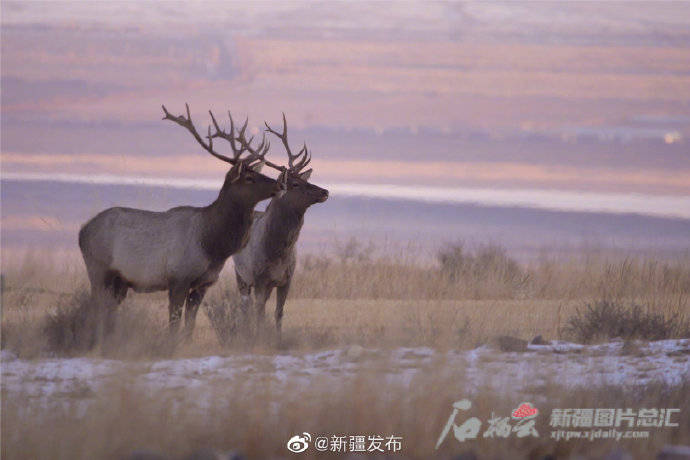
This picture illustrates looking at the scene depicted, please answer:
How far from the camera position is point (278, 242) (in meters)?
12.0

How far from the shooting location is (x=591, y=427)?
7.50 metres

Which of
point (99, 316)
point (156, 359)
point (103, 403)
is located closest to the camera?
point (103, 403)

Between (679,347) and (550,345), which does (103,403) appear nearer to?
(550,345)

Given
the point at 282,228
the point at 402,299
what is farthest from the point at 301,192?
Answer: the point at 402,299

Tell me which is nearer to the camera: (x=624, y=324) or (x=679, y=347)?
(x=679, y=347)

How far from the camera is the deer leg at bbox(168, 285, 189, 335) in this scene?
35.7ft

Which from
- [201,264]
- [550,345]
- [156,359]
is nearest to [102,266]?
[201,264]

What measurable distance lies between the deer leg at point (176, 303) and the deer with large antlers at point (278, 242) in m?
0.96

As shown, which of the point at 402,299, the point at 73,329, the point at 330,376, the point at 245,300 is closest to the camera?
the point at 330,376

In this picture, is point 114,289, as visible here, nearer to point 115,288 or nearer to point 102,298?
point 115,288

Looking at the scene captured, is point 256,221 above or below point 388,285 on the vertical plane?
above

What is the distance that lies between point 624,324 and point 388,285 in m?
6.49

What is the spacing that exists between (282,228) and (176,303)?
1.64 m

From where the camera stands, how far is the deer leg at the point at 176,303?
10.9 meters
